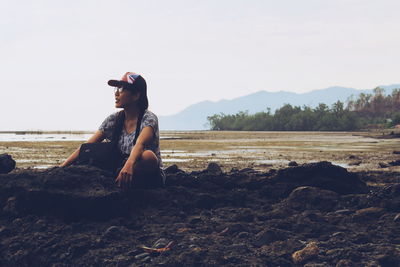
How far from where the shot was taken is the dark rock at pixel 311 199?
649 cm

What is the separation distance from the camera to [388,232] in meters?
5.30

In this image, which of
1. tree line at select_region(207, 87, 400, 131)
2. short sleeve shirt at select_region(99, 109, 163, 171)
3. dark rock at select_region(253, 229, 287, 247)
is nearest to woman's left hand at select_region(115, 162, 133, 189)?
short sleeve shirt at select_region(99, 109, 163, 171)

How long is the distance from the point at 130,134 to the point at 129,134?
0.8 inches

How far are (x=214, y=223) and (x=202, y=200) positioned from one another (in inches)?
31.9

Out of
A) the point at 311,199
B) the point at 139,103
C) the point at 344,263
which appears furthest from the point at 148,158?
the point at 344,263

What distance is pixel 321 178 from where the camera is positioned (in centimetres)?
747

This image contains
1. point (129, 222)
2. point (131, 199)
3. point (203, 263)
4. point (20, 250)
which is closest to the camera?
point (203, 263)

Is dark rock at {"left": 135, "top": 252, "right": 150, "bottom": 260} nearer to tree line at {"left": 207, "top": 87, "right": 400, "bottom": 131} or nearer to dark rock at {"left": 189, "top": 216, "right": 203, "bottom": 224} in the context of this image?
dark rock at {"left": 189, "top": 216, "right": 203, "bottom": 224}

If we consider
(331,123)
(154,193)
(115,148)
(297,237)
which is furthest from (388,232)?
(331,123)

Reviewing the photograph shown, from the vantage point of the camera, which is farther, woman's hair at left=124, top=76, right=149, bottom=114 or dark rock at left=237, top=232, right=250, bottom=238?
woman's hair at left=124, top=76, right=149, bottom=114

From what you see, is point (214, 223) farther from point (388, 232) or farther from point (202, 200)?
point (388, 232)

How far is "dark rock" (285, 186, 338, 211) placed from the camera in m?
6.49

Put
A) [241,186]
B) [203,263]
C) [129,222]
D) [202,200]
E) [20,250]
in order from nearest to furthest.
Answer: [203,263] → [20,250] → [129,222] → [202,200] → [241,186]

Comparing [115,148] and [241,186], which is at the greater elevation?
[115,148]
